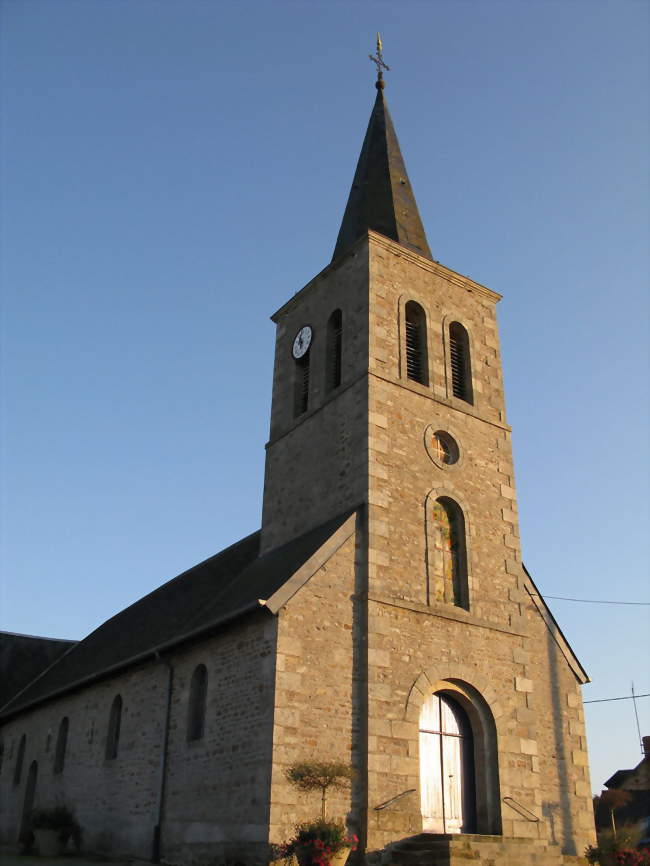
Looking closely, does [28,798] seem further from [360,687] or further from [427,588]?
[427,588]

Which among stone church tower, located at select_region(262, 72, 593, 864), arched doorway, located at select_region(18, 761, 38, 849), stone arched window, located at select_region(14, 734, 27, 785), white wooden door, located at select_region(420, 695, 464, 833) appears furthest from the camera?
stone arched window, located at select_region(14, 734, 27, 785)

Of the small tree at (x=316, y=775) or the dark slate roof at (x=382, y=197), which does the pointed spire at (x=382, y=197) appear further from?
the small tree at (x=316, y=775)

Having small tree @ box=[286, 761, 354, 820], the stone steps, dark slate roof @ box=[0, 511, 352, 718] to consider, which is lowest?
the stone steps

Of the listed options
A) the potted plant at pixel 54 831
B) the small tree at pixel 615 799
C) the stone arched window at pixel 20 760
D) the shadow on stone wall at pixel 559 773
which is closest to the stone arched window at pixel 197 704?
the potted plant at pixel 54 831

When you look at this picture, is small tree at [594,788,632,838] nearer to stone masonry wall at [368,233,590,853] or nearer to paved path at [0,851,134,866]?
stone masonry wall at [368,233,590,853]

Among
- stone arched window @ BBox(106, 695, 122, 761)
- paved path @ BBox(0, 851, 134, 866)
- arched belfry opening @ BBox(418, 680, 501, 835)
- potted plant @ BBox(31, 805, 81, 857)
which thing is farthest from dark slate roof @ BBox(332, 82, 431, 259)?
potted plant @ BBox(31, 805, 81, 857)

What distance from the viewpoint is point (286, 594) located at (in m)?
13.6

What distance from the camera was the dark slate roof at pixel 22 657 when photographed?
90.7 feet

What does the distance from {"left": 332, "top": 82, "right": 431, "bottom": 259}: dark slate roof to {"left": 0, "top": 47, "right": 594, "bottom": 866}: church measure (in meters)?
0.09

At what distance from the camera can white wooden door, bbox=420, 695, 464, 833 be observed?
14.2 m

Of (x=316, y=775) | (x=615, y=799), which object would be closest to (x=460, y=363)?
(x=316, y=775)

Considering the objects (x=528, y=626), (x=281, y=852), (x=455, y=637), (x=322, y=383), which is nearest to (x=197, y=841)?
(x=281, y=852)

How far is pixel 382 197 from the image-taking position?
70.2ft

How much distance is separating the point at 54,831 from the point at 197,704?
518 cm
